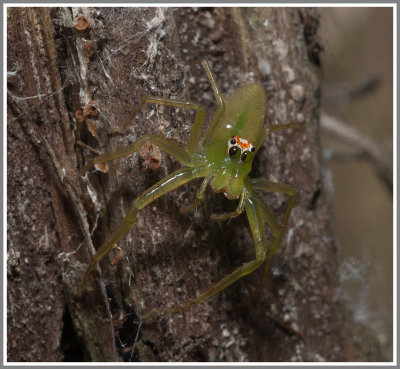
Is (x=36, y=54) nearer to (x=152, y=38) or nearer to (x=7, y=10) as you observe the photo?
(x=7, y=10)

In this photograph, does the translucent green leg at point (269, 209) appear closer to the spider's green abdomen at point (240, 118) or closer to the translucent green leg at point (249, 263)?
the translucent green leg at point (249, 263)

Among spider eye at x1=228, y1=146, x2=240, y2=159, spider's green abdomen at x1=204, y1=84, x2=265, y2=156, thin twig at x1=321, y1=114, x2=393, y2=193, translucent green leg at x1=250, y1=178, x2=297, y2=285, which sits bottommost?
thin twig at x1=321, y1=114, x2=393, y2=193

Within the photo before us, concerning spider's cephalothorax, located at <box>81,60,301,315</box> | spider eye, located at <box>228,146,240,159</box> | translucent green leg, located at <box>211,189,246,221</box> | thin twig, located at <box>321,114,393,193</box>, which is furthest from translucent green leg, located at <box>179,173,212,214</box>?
thin twig, located at <box>321,114,393,193</box>

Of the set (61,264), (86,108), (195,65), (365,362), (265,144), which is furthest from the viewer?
(365,362)

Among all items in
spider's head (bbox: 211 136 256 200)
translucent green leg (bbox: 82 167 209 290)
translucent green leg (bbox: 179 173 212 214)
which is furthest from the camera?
spider's head (bbox: 211 136 256 200)

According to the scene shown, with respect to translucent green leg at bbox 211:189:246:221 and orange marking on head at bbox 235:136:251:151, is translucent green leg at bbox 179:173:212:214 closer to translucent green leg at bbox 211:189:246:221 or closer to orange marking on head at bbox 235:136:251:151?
translucent green leg at bbox 211:189:246:221

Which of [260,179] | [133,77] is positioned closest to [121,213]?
[133,77]
